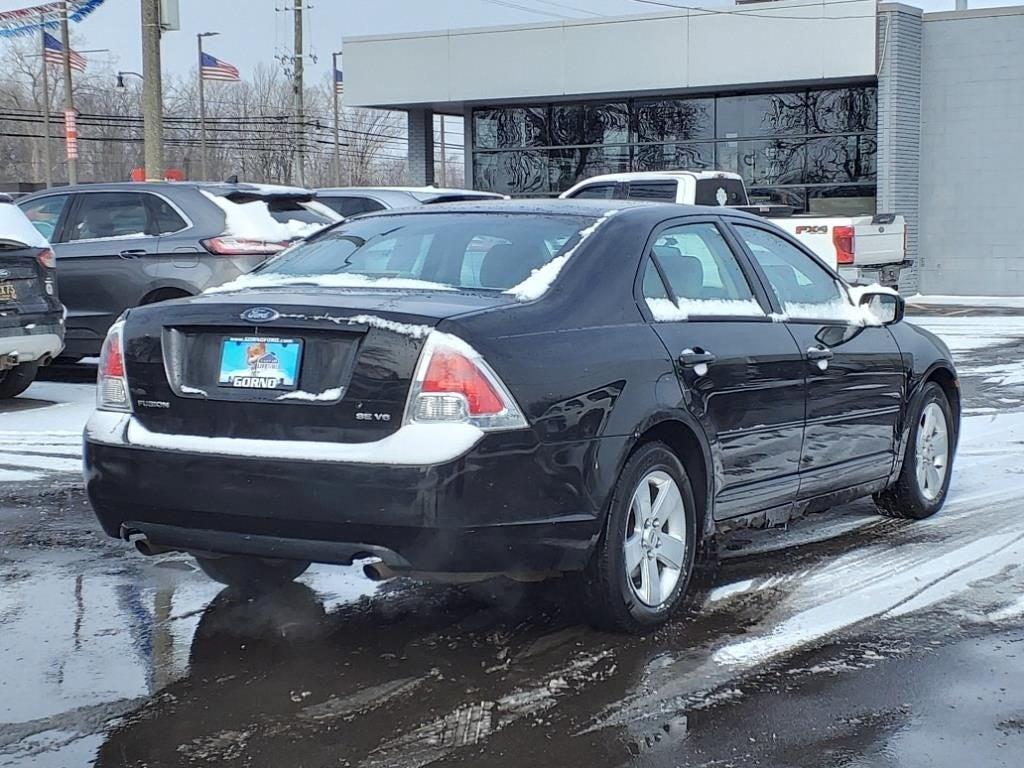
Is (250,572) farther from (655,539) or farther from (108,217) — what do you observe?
(108,217)

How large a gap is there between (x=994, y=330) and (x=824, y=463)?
13876 millimetres

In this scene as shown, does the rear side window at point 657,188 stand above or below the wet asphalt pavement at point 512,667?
above

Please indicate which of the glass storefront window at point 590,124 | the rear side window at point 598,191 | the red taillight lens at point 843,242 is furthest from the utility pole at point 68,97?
the red taillight lens at point 843,242

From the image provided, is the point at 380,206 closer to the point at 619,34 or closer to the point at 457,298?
the point at 457,298

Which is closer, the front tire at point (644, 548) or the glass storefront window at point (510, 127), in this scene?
the front tire at point (644, 548)

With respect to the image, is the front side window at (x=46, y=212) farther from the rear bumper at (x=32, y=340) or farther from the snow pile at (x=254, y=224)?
the rear bumper at (x=32, y=340)

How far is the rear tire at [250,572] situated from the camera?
562 centimetres

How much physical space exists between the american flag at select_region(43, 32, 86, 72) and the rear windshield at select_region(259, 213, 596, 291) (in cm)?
3639

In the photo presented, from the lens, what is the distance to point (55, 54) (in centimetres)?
3962

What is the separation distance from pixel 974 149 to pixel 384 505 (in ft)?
77.6

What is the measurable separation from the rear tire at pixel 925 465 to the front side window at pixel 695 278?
1.53m

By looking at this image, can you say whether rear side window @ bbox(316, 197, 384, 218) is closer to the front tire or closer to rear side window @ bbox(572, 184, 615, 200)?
rear side window @ bbox(572, 184, 615, 200)

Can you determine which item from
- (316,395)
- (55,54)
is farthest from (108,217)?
(55,54)

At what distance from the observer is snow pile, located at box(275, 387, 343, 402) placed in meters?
4.46
